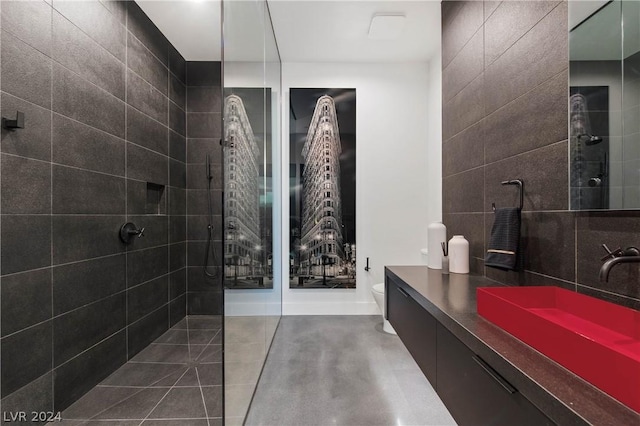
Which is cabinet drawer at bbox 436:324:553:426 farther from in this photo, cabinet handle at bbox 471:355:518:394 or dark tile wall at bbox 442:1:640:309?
dark tile wall at bbox 442:1:640:309

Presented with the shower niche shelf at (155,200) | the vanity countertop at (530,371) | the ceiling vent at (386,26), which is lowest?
the vanity countertop at (530,371)

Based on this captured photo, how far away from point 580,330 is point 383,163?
8.66 ft

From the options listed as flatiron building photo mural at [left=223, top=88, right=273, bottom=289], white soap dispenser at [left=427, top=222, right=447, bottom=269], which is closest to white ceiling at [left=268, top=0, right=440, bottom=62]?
flatiron building photo mural at [left=223, top=88, right=273, bottom=289]

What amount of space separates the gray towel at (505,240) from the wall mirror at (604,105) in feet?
0.92

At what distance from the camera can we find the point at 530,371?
693 mm

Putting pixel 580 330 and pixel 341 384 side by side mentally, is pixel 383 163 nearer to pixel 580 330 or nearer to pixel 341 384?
pixel 341 384

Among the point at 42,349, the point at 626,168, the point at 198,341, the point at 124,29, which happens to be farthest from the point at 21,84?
the point at 626,168

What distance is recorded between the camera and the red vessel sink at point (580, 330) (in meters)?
0.58

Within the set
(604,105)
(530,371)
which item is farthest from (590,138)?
(530,371)

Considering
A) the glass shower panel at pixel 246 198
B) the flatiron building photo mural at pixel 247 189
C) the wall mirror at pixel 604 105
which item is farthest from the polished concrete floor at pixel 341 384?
the wall mirror at pixel 604 105

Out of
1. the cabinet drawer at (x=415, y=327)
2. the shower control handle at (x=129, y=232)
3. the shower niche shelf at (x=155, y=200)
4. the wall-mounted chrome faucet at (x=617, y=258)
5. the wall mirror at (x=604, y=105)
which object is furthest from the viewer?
the shower niche shelf at (x=155, y=200)

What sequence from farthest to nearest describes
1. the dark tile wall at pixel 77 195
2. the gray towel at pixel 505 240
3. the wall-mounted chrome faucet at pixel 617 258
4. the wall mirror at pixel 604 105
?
the dark tile wall at pixel 77 195 → the gray towel at pixel 505 240 → the wall mirror at pixel 604 105 → the wall-mounted chrome faucet at pixel 617 258

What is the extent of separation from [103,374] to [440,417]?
2339 millimetres

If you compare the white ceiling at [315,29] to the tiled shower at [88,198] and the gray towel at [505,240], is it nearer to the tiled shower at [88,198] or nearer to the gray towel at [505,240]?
the tiled shower at [88,198]
